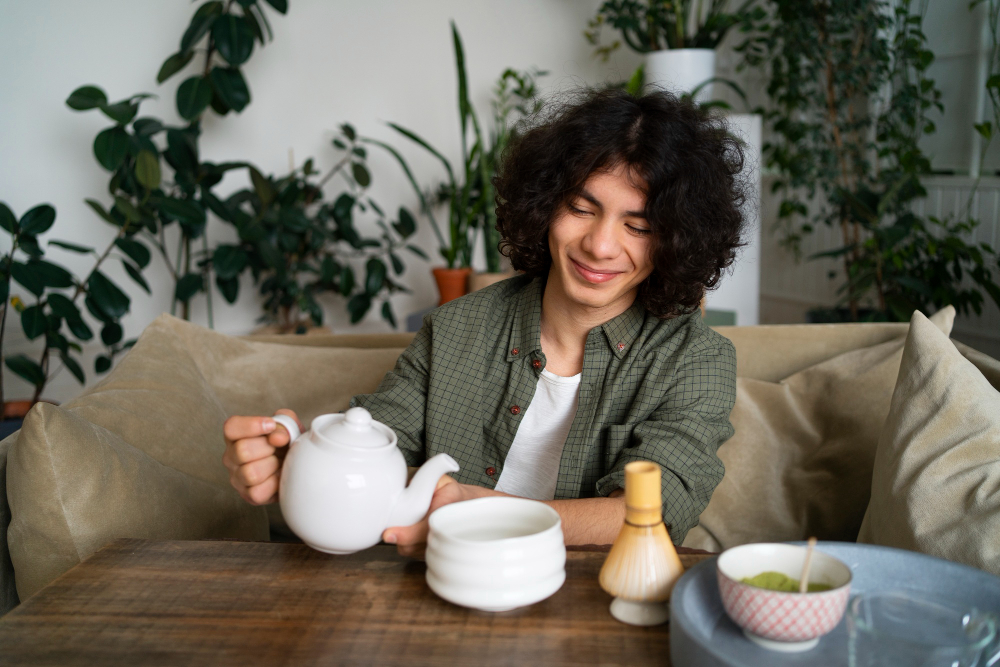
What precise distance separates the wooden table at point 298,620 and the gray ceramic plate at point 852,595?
0.15 ft

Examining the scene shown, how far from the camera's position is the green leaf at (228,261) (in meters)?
3.36

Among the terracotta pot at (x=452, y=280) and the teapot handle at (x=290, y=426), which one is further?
the terracotta pot at (x=452, y=280)

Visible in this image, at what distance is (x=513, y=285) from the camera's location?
4.86 feet

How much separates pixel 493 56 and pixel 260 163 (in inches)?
55.6

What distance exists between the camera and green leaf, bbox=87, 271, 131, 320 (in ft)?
9.64

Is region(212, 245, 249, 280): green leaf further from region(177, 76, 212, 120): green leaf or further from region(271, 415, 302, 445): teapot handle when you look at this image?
region(271, 415, 302, 445): teapot handle

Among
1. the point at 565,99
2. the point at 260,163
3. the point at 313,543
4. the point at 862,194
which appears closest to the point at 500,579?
the point at 313,543

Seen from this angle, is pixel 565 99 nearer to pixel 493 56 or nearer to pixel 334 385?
pixel 334 385

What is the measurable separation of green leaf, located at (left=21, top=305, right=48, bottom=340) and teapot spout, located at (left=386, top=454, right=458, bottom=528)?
242cm

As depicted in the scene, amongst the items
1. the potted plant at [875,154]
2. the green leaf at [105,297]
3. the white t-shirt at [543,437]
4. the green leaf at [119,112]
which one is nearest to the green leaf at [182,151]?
the green leaf at [119,112]

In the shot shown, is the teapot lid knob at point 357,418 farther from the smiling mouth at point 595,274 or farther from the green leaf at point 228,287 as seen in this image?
the green leaf at point 228,287

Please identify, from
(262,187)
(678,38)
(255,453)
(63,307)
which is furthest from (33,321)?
(678,38)

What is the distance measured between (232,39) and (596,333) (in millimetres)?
2733

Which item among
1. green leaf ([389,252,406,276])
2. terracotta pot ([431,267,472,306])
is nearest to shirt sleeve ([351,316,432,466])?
terracotta pot ([431,267,472,306])
